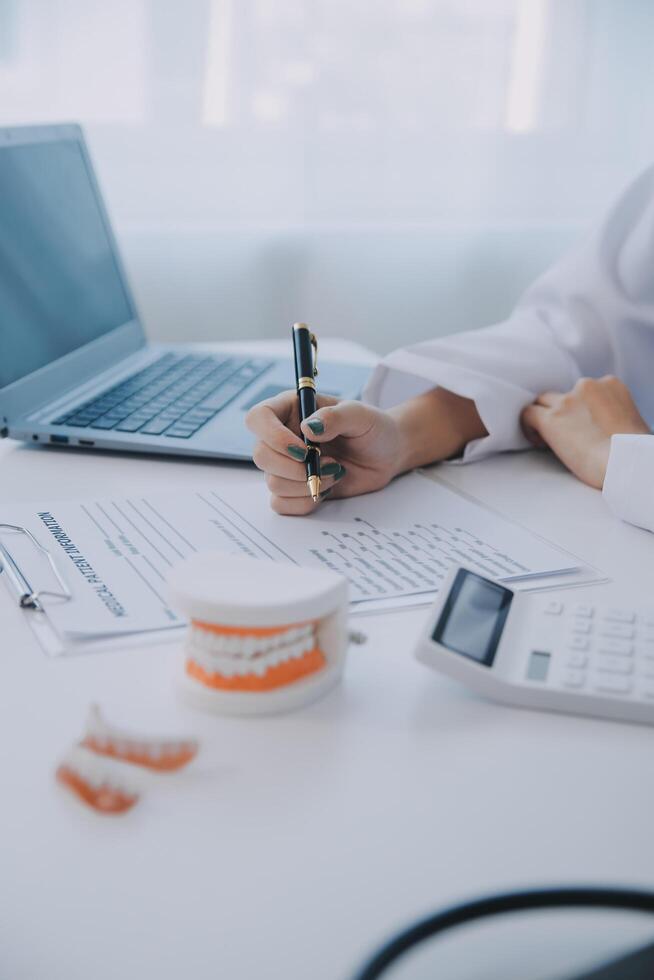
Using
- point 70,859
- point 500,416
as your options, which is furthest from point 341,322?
point 70,859

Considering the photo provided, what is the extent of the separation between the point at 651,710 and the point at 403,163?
1447 millimetres

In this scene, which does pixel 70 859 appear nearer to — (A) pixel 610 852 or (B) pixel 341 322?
(A) pixel 610 852

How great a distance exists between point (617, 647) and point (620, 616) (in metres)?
0.03

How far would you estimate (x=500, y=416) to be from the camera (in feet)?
2.73

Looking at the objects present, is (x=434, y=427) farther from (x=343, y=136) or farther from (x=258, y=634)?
(x=343, y=136)

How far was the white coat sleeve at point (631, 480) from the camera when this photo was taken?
0.68m

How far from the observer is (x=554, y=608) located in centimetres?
51

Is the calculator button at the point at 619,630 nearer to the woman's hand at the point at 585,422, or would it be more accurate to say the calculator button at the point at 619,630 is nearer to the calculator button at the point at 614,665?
the calculator button at the point at 614,665

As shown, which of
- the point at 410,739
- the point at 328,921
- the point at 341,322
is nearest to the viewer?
the point at 328,921

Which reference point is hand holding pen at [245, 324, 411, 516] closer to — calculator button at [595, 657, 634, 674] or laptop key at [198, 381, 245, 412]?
laptop key at [198, 381, 245, 412]

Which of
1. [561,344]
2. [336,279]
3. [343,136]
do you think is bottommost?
[336,279]

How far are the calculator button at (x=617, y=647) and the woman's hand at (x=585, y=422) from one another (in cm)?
30

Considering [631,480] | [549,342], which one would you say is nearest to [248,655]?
[631,480]

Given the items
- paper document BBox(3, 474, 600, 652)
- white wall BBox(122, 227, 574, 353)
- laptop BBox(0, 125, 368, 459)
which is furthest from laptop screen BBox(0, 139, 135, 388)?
white wall BBox(122, 227, 574, 353)
